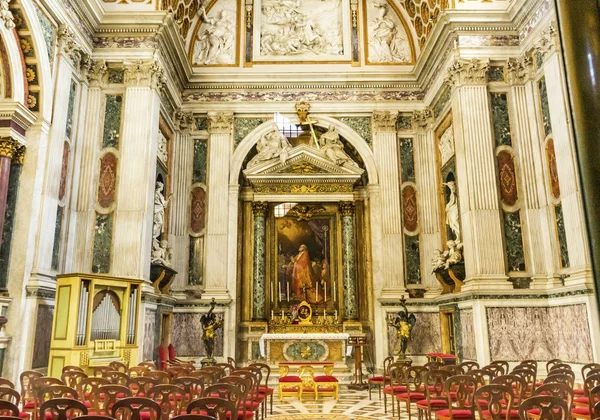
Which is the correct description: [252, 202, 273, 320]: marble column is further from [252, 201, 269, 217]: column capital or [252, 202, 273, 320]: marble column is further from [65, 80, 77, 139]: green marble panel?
[65, 80, 77, 139]: green marble panel

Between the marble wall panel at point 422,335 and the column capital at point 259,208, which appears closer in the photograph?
the marble wall panel at point 422,335

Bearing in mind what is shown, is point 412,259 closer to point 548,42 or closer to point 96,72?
point 548,42

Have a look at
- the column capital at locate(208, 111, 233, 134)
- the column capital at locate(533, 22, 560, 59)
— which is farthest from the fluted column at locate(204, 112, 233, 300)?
the column capital at locate(533, 22, 560, 59)

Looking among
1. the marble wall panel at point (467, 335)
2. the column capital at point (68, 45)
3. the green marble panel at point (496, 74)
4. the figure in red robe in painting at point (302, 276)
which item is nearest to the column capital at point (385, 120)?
the green marble panel at point (496, 74)

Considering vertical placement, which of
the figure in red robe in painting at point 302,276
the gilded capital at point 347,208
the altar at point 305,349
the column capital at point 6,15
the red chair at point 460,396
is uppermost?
the column capital at point 6,15

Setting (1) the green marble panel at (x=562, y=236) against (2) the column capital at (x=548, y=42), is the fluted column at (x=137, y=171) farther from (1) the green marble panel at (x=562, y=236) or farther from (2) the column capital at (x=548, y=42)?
(1) the green marble panel at (x=562, y=236)

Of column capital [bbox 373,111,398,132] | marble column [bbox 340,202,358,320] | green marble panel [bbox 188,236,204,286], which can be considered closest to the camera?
green marble panel [bbox 188,236,204,286]

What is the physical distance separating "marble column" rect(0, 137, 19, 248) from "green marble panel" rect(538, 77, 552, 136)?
1117 cm

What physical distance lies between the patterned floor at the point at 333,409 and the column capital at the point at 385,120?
26.8 ft

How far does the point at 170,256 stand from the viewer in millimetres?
14602

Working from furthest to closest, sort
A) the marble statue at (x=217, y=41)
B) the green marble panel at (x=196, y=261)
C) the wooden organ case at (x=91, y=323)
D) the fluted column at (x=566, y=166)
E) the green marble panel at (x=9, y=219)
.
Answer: the marble statue at (x=217, y=41) < the green marble panel at (x=196, y=261) < the fluted column at (x=566, y=166) < the green marble panel at (x=9, y=219) < the wooden organ case at (x=91, y=323)

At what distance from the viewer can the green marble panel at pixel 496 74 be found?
13.1 metres

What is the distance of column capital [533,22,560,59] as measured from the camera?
1120cm

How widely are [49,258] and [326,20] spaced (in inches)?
454
